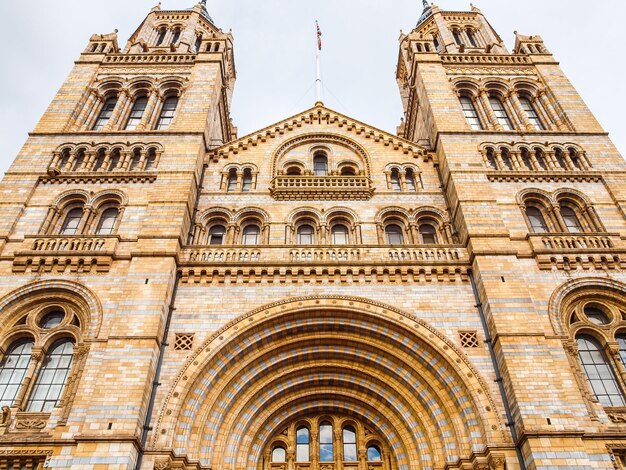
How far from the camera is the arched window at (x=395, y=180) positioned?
64.6ft

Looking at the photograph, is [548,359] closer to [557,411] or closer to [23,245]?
[557,411]

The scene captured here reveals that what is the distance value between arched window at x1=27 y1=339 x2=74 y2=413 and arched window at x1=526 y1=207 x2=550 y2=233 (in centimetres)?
1525

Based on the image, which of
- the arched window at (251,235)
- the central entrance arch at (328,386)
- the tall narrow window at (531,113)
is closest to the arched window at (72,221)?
the arched window at (251,235)

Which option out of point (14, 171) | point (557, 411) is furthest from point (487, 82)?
point (14, 171)

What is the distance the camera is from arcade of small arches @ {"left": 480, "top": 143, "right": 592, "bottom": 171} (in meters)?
19.1

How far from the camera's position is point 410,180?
Answer: 20.1 meters

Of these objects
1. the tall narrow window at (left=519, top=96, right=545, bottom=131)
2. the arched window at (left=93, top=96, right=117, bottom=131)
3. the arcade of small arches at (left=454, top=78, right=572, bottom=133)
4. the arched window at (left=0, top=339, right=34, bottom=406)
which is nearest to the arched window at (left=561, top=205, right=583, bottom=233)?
the arcade of small arches at (left=454, top=78, right=572, bottom=133)

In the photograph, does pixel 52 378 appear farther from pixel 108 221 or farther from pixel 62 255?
pixel 108 221

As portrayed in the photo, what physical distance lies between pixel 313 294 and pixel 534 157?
420 inches

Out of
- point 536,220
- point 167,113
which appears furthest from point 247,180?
point 536,220

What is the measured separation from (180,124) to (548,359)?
15.7 metres

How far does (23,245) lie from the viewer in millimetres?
15898

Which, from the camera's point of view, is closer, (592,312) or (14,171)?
(592,312)

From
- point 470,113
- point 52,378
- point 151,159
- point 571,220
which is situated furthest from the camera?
point 470,113
